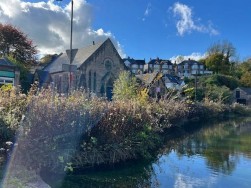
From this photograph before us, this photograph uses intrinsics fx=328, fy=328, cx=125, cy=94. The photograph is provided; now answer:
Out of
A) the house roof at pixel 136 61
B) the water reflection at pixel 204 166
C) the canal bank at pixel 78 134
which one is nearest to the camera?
the canal bank at pixel 78 134

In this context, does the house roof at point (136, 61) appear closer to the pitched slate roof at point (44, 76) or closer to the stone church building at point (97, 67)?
the stone church building at point (97, 67)

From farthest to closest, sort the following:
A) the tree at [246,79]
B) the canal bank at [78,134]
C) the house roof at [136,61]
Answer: the house roof at [136,61] → the tree at [246,79] → the canal bank at [78,134]

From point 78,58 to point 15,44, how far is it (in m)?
10.1

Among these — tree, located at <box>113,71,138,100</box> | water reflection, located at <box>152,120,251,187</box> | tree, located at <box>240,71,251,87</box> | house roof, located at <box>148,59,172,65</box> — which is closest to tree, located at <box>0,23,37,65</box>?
tree, located at <box>113,71,138,100</box>

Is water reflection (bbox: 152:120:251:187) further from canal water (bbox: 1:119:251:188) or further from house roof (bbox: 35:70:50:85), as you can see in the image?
house roof (bbox: 35:70:50:85)

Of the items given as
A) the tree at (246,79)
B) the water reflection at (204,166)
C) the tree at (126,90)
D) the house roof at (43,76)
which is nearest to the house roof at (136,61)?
the tree at (246,79)

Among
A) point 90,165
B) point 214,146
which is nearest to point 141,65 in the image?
point 214,146

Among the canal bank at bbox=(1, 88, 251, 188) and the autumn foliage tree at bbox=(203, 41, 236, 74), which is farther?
the autumn foliage tree at bbox=(203, 41, 236, 74)

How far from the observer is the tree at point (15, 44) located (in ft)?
161

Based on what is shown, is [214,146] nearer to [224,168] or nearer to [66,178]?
[224,168]

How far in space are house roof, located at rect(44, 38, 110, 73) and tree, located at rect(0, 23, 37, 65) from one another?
363 cm

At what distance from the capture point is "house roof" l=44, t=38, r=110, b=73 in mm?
46375

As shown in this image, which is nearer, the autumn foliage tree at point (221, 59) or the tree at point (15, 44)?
the tree at point (15, 44)

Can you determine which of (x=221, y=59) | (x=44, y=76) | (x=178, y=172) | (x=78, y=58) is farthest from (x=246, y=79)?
(x=178, y=172)
